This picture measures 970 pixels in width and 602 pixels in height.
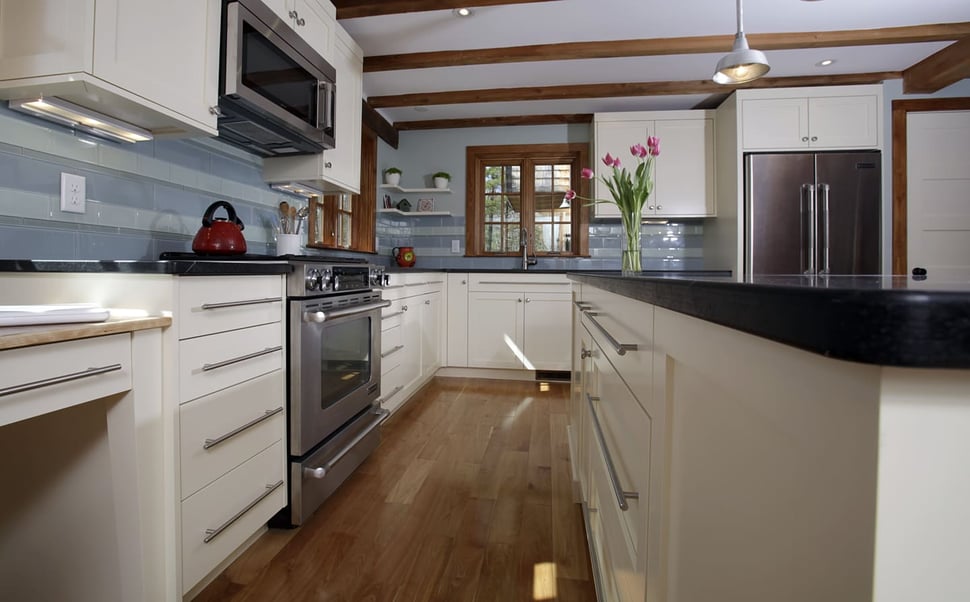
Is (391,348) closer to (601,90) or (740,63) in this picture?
(740,63)

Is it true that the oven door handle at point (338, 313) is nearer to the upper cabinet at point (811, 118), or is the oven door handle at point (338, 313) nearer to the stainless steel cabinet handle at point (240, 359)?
the stainless steel cabinet handle at point (240, 359)

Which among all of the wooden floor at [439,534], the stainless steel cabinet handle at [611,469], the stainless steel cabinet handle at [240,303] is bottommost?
the wooden floor at [439,534]

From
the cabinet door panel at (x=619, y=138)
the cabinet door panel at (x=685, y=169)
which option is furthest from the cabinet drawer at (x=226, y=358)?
the cabinet door panel at (x=685, y=169)

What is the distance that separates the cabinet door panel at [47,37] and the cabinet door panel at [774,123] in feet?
12.8

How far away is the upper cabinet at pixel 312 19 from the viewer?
83.0 inches

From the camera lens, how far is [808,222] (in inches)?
139

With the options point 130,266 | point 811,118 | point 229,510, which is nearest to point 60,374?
point 130,266

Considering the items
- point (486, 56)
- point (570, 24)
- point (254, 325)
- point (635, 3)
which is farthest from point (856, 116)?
point (254, 325)

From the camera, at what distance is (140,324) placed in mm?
1132

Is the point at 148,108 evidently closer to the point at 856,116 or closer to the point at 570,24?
the point at 570,24

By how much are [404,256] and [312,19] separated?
2.30 m

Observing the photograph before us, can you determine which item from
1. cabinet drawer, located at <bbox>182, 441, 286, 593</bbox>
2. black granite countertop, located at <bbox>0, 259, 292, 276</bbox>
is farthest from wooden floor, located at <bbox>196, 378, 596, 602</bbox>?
black granite countertop, located at <bbox>0, 259, 292, 276</bbox>

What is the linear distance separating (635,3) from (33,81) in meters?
2.74

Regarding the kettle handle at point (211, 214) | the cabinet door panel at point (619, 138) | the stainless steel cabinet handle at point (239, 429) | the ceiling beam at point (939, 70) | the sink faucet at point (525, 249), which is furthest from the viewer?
the sink faucet at point (525, 249)
